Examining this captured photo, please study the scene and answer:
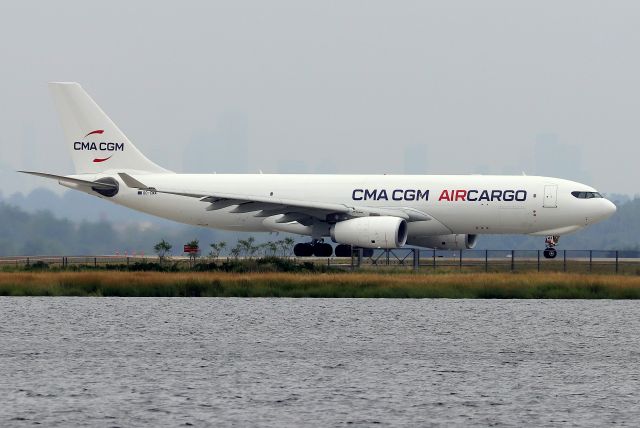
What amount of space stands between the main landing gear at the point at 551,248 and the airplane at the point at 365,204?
0.05 meters

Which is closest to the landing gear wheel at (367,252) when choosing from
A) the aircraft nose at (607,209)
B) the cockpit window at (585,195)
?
the cockpit window at (585,195)

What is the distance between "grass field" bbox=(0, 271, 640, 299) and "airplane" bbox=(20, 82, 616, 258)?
979 cm

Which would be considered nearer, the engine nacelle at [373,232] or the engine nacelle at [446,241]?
the engine nacelle at [373,232]

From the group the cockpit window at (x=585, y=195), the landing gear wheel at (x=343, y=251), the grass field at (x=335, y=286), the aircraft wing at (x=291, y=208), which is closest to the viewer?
the grass field at (x=335, y=286)

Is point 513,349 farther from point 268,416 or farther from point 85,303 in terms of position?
point 85,303

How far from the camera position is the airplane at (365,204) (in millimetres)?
54000

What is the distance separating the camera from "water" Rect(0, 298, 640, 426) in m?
18.3

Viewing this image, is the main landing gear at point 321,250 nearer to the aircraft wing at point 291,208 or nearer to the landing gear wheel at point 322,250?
the landing gear wheel at point 322,250

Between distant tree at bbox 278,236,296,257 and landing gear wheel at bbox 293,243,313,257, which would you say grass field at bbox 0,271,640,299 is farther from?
distant tree at bbox 278,236,296,257

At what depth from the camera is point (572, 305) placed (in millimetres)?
38312

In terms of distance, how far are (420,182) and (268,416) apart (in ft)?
125

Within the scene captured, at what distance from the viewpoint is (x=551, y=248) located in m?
57.1

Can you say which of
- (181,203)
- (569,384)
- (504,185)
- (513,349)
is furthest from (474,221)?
(569,384)

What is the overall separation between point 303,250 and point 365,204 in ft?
12.9
